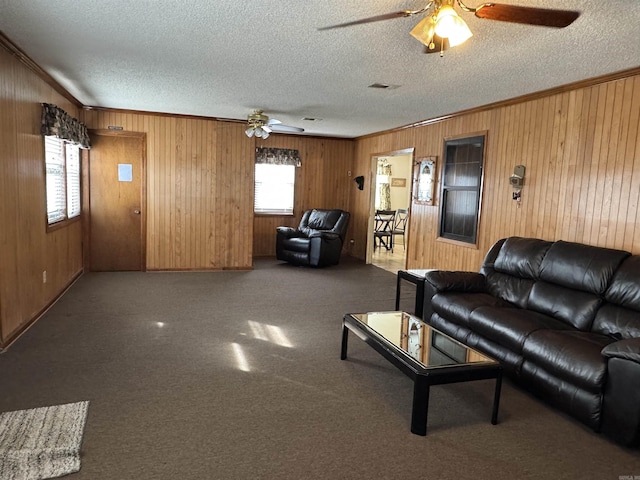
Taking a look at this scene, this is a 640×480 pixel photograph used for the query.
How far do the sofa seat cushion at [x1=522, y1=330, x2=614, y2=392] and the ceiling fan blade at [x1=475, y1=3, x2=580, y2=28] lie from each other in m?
1.83

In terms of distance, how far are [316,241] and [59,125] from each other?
13.3 feet

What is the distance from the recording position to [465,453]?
2.37 m

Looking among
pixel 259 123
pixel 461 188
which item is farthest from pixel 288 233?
pixel 461 188

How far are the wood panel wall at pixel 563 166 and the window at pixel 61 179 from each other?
15.5 ft

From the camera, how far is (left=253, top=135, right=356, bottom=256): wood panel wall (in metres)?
8.75

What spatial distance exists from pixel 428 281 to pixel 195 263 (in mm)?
4071

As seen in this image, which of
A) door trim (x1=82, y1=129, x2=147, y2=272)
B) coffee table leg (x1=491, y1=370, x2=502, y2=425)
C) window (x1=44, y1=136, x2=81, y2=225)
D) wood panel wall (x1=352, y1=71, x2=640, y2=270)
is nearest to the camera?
coffee table leg (x1=491, y1=370, x2=502, y2=425)

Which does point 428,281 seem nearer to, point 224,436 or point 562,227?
point 562,227

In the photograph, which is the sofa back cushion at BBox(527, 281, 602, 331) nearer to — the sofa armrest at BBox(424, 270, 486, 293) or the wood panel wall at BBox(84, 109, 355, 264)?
the sofa armrest at BBox(424, 270, 486, 293)

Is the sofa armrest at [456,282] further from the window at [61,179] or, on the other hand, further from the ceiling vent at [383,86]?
the window at [61,179]

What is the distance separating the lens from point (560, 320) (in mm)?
3438

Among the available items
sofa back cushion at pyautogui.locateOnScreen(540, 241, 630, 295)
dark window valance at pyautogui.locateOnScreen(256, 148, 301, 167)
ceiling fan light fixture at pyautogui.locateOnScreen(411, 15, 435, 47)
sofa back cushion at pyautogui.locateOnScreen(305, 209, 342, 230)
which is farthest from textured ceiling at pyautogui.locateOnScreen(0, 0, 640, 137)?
dark window valance at pyautogui.locateOnScreen(256, 148, 301, 167)

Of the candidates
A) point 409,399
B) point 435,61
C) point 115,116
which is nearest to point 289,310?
point 409,399

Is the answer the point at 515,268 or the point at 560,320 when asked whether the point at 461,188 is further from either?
the point at 560,320
